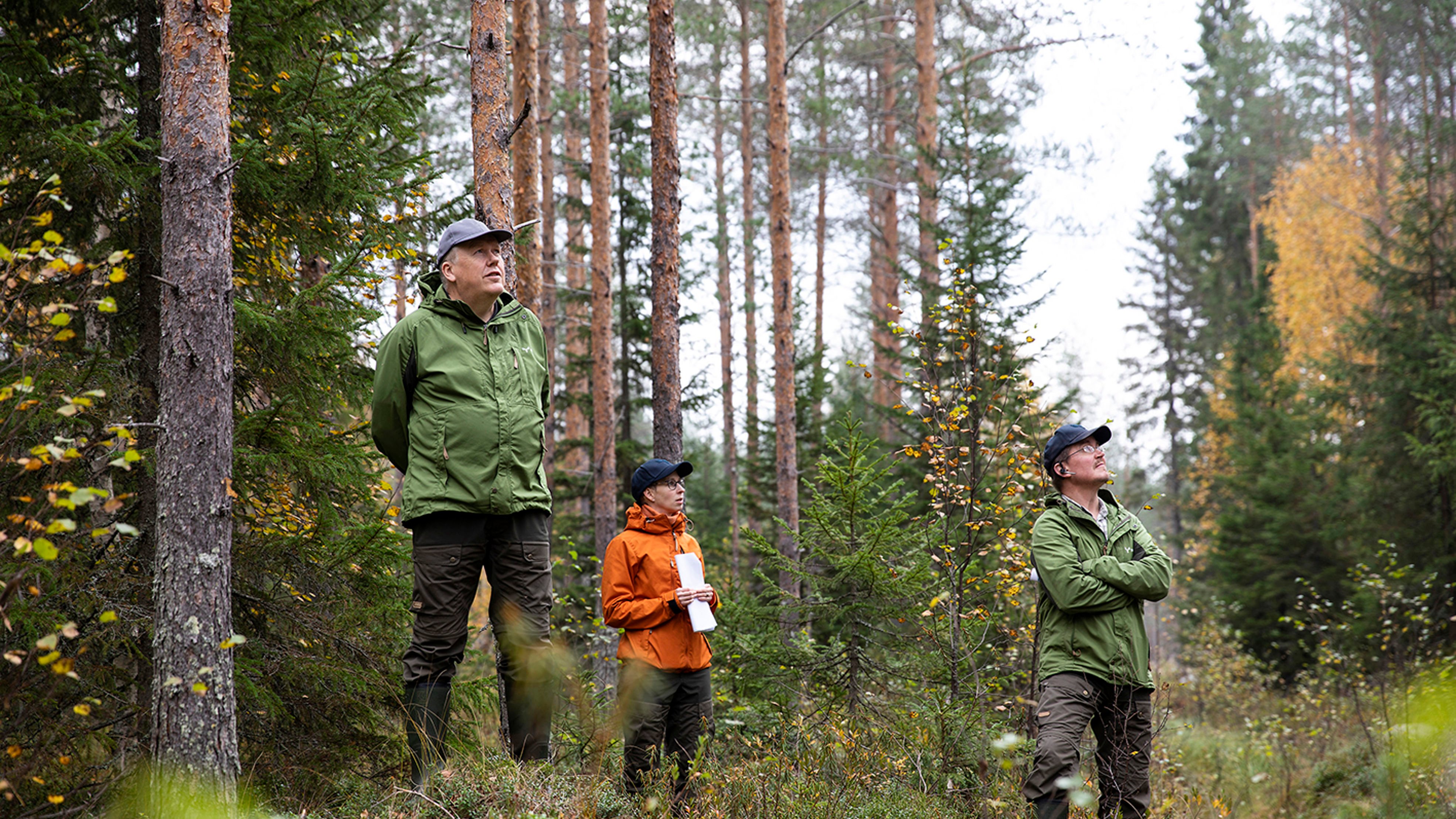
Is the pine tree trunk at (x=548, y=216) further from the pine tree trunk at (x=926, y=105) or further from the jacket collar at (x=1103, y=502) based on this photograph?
the jacket collar at (x=1103, y=502)

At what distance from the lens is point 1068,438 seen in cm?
459

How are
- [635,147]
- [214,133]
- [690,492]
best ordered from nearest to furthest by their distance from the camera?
[214,133] → [635,147] → [690,492]

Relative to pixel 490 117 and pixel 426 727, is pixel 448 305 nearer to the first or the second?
pixel 426 727

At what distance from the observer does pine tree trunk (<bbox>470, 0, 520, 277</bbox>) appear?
5.71 metres

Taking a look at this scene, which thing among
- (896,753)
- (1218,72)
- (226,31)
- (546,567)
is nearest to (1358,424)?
(896,753)

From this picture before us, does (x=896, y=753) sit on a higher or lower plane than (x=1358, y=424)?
lower

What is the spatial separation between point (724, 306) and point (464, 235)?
66.7ft

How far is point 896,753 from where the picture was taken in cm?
568

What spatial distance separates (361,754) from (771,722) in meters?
2.84

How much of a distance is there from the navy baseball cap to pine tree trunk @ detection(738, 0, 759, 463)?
12695 mm

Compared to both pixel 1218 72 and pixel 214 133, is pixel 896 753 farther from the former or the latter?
pixel 1218 72

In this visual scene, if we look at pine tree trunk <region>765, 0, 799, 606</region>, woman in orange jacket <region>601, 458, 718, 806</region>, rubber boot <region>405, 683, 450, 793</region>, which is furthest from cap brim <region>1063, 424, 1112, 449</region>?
pine tree trunk <region>765, 0, 799, 606</region>

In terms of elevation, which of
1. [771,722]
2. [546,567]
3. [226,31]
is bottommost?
[771,722]

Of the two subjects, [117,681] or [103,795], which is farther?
[117,681]
